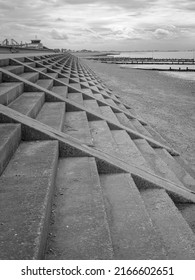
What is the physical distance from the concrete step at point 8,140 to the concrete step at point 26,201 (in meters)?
0.07

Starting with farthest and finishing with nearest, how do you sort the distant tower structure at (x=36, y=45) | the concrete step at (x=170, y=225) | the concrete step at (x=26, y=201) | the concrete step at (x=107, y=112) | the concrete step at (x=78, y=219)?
the distant tower structure at (x=36, y=45) → the concrete step at (x=107, y=112) → the concrete step at (x=170, y=225) → the concrete step at (x=78, y=219) → the concrete step at (x=26, y=201)

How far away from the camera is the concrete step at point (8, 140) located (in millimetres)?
2717

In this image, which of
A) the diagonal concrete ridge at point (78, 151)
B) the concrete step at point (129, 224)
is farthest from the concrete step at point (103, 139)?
the concrete step at point (129, 224)

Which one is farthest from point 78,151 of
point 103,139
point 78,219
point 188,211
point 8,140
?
point 188,211

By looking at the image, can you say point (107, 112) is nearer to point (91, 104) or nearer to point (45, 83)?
point (91, 104)

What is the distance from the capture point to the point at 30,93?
17.9 feet

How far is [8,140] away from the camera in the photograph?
289cm

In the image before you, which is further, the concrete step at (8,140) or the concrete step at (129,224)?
the concrete step at (8,140)

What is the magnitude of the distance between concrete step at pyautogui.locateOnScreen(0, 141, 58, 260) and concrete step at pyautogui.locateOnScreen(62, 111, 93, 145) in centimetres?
108

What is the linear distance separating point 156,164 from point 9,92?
253 centimetres

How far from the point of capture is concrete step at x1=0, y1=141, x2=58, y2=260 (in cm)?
181

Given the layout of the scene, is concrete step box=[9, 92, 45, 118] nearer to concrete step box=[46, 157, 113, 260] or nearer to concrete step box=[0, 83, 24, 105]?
concrete step box=[0, 83, 24, 105]

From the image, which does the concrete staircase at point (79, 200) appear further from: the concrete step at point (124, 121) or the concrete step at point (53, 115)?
the concrete step at point (124, 121)

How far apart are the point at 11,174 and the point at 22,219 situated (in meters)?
0.71
